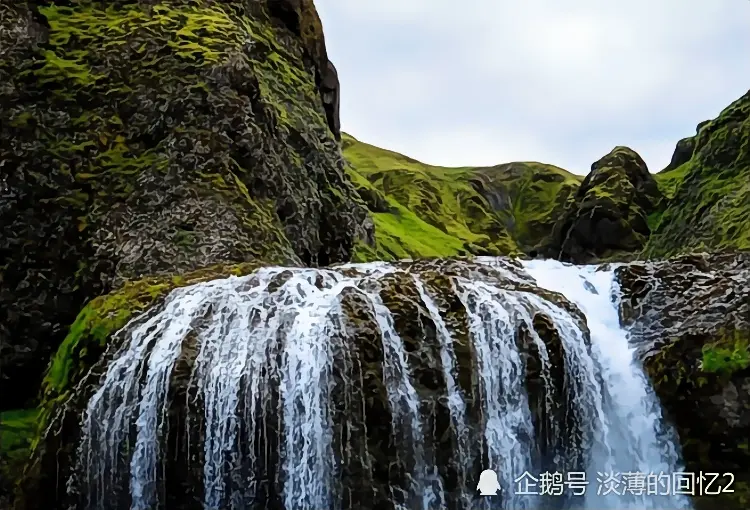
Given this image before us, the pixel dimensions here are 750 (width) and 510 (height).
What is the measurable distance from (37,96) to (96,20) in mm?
3893

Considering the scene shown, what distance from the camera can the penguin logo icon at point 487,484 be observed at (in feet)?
38.6

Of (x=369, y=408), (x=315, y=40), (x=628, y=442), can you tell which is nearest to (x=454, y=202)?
(x=315, y=40)

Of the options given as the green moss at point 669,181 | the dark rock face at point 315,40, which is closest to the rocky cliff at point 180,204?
the dark rock face at point 315,40

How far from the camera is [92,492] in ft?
40.0

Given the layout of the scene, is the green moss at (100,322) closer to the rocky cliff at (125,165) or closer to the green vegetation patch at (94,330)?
the green vegetation patch at (94,330)

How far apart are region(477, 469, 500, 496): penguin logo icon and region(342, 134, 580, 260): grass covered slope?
29.0 meters

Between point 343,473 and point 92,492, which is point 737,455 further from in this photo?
point 92,492

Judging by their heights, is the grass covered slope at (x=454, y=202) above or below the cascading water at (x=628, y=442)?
above

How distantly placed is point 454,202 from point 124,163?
7425cm

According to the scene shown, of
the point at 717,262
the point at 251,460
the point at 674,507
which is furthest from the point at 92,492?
the point at 717,262

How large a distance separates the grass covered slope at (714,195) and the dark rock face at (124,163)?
12.3 meters

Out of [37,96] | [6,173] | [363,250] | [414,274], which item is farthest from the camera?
[363,250]

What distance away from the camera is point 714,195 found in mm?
26641

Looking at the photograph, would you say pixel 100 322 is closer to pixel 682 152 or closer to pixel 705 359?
pixel 705 359
